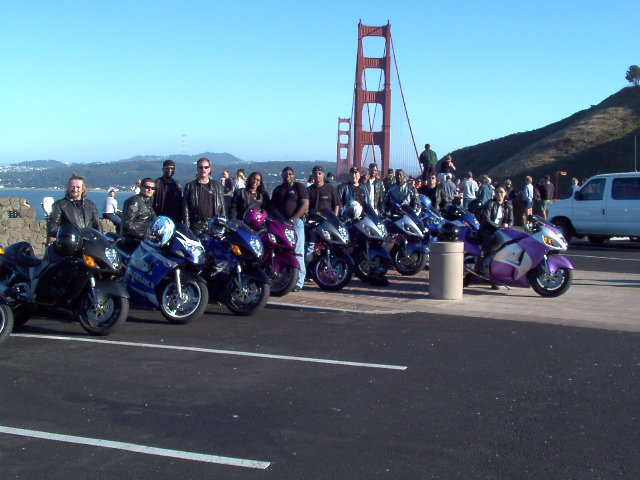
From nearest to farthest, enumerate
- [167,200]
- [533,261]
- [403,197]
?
[533,261] < [167,200] < [403,197]

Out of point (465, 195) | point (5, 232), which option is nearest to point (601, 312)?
point (465, 195)

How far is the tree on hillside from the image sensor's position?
77887 mm

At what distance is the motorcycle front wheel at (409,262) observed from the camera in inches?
464

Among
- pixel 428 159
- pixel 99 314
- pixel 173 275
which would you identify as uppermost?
pixel 428 159

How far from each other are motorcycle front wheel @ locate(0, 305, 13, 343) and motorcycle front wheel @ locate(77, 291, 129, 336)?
69 centimetres

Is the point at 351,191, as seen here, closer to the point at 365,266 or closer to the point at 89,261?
the point at 365,266

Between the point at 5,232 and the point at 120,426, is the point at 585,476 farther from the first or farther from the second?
the point at 5,232

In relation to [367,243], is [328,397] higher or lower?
lower

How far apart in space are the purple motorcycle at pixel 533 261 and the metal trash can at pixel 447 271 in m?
0.57

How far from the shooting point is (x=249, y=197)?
10258 mm

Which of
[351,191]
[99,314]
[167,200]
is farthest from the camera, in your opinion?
[351,191]

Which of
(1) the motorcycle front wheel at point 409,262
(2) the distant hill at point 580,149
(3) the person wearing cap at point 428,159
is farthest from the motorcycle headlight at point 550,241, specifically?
(2) the distant hill at point 580,149

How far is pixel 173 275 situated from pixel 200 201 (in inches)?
72.9

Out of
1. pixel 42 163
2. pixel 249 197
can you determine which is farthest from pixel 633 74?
pixel 249 197
